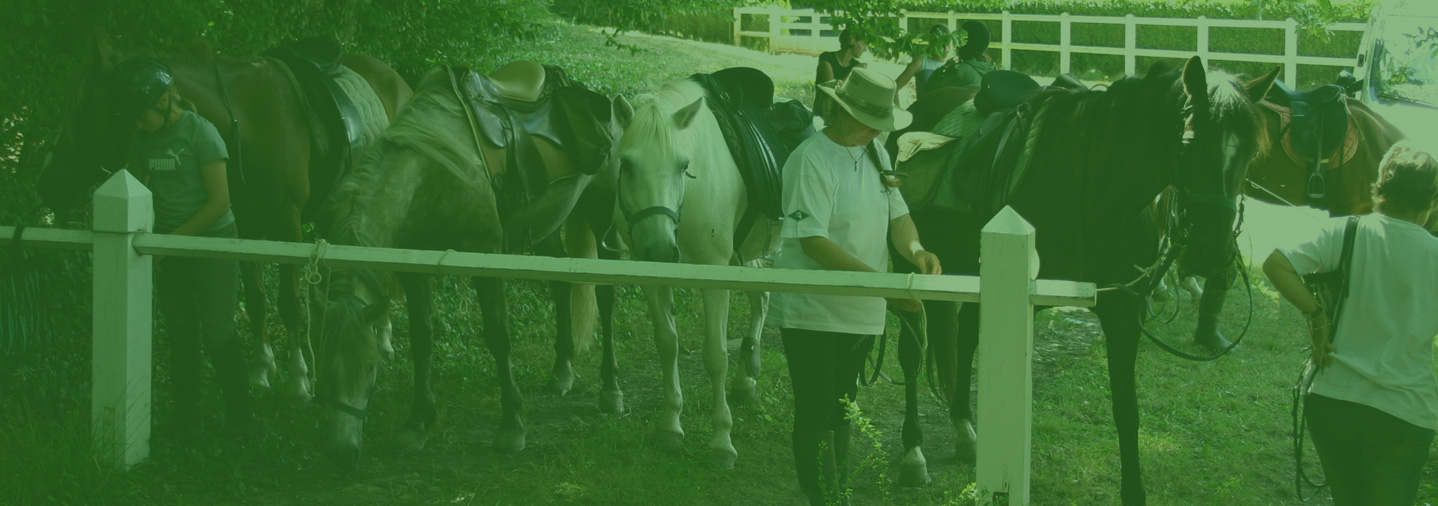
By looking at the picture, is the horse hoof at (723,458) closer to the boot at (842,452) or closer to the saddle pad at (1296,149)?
the boot at (842,452)

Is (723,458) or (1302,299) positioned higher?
(1302,299)

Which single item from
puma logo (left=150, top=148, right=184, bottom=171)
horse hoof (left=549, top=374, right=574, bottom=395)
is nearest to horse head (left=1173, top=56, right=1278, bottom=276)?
horse hoof (left=549, top=374, right=574, bottom=395)

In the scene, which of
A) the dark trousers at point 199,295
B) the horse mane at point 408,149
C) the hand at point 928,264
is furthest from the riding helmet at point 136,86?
the hand at point 928,264

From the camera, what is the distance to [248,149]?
5582 mm

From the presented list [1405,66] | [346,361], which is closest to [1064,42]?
[1405,66]

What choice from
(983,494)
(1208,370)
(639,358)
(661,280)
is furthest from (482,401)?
(1208,370)

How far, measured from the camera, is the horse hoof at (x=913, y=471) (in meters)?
5.08

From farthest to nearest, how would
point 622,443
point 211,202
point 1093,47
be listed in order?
point 1093,47 < point 622,443 < point 211,202

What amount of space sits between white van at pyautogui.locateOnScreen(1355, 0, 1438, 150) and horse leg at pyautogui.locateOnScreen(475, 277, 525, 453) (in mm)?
6835

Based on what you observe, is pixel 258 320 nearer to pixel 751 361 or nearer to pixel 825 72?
pixel 751 361

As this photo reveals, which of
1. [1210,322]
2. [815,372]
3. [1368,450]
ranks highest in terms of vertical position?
[815,372]

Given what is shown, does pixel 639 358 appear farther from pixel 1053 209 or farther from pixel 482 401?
pixel 1053 209

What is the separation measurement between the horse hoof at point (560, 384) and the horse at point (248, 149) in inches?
49.0

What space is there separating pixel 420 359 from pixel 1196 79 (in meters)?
3.35
